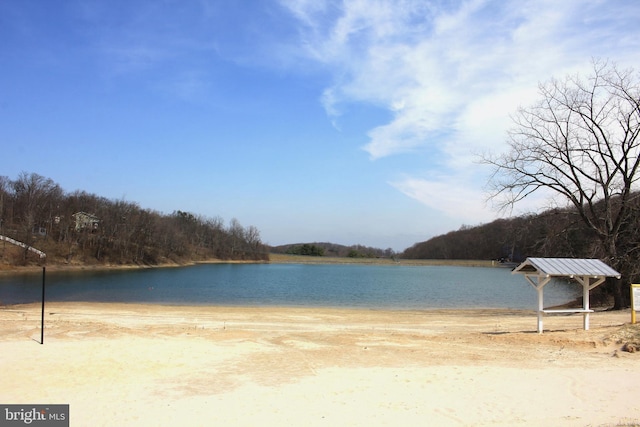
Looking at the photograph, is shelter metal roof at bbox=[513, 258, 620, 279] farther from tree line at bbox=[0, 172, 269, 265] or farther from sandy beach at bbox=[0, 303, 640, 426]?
tree line at bbox=[0, 172, 269, 265]

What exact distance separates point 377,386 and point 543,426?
10.1ft

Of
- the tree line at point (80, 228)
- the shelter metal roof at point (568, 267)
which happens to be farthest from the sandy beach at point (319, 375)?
the tree line at point (80, 228)

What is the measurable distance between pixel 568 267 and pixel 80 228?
91.0 m

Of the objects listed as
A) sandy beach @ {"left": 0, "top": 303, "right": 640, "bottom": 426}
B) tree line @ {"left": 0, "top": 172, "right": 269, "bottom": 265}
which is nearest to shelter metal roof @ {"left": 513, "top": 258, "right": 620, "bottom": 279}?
sandy beach @ {"left": 0, "top": 303, "right": 640, "bottom": 426}

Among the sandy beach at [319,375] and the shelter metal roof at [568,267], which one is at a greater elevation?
the shelter metal roof at [568,267]

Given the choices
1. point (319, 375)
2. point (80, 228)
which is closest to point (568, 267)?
point (319, 375)

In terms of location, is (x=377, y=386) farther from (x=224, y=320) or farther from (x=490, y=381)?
(x=224, y=320)

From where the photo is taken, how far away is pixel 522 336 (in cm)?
1467

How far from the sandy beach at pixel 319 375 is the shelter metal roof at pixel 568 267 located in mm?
1851

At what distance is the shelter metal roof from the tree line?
229 ft

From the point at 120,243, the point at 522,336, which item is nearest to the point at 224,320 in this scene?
the point at 522,336

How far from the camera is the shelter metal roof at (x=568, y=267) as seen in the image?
14.6 metres

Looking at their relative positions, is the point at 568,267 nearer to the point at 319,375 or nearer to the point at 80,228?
the point at 319,375

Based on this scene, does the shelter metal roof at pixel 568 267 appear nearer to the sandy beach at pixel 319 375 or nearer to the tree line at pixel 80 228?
the sandy beach at pixel 319 375
